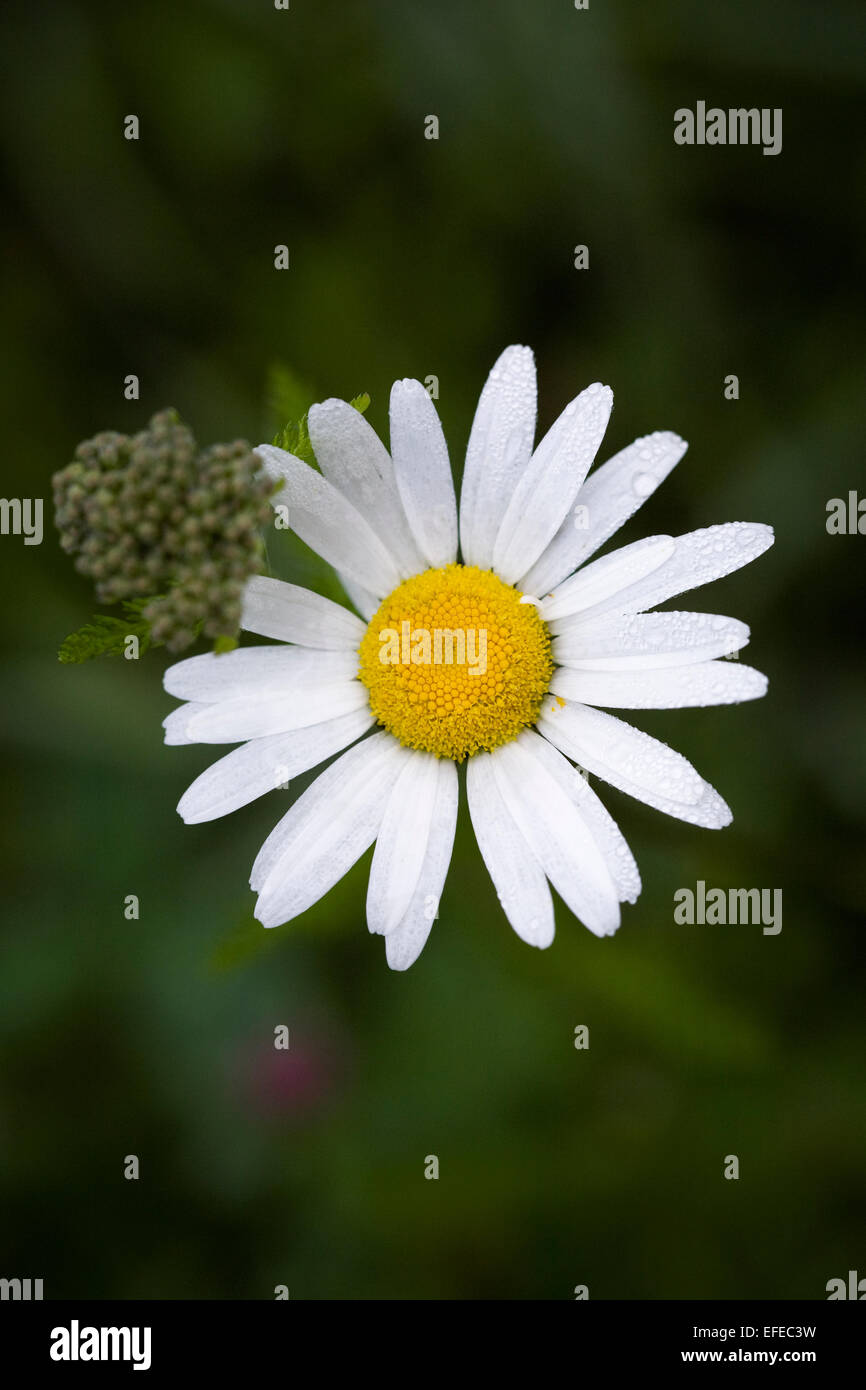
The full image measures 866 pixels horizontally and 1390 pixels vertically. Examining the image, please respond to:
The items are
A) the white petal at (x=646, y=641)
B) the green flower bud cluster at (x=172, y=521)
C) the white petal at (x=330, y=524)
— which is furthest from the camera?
the white petal at (x=330, y=524)

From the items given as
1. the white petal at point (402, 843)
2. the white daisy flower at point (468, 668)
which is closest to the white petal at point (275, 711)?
the white daisy flower at point (468, 668)

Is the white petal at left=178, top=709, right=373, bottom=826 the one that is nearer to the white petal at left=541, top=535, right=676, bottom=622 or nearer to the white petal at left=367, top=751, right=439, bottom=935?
the white petal at left=367, top=751, right=439, bottom=935

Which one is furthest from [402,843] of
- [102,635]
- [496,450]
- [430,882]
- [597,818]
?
[496,450]

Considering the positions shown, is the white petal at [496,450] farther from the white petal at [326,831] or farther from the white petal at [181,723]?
the white petal at [181,723]

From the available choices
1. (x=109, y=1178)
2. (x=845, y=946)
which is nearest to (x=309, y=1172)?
(x=109, y=1178)

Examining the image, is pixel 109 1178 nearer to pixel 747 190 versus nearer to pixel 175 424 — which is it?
pixel 175 424

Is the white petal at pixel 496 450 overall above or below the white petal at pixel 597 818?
above
